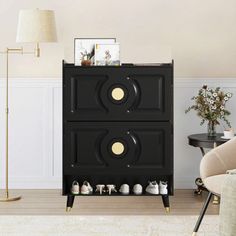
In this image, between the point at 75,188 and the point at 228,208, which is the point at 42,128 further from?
the point at 228,208

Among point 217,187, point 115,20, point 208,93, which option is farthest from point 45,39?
point 217,187

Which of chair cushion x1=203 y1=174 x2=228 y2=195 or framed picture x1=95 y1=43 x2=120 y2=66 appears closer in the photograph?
chair cushion x1=203 y1=174 x2=228 y2=195

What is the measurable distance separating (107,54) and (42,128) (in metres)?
1.01

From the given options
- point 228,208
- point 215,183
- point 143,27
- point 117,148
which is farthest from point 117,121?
point 228,208

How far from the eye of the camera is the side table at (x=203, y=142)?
4574 millimetres

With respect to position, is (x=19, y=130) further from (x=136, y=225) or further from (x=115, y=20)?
(x=136, y=225)

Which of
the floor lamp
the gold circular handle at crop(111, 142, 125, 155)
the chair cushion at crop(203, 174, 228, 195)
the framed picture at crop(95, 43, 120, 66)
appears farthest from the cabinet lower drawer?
the chair cushion at crop(203, 174, 228, 195)

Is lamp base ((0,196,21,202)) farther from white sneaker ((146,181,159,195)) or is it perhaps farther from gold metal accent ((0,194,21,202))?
white sneaker ((146,181,159,195))

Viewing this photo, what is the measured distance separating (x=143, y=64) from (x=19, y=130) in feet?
4.17

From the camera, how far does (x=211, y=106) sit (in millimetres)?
4828

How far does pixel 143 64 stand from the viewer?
4430 mm

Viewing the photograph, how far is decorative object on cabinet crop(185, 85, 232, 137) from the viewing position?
15.8 feet

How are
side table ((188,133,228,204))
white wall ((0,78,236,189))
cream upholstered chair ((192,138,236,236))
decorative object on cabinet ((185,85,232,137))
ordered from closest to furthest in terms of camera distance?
cream upholstered chair ((192,138,236,236)), side table ((188,133,228,204)), decorative object on cabinet ((185,85,232,137)), white wall ((0,78,236,189))

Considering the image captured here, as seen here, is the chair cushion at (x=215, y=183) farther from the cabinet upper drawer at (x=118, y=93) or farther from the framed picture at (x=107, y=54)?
the framed picture at (x=107, y=54)
